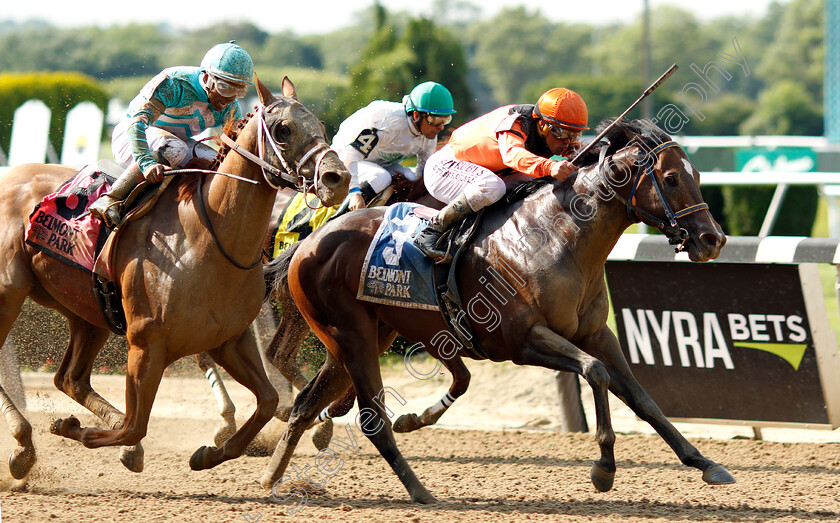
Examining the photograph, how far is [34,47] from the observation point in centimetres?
9494

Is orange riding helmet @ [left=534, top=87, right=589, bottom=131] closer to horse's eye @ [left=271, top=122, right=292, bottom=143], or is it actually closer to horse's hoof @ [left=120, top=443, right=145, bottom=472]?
horse's eye @ [left=271, top=122, right=292, bottom=143]

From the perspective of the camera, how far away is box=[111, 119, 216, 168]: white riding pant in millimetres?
4926

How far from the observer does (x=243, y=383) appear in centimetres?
497

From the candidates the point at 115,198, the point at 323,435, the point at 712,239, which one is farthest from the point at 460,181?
the point at 323,435

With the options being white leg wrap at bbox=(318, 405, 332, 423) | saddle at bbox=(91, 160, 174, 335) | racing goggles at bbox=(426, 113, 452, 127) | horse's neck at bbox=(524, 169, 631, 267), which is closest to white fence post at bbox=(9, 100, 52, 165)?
racing goggles at bbox=(426, 113, 452, 127)

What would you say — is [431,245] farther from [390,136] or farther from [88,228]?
[88,228]

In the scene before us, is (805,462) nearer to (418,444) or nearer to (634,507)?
(634,507)

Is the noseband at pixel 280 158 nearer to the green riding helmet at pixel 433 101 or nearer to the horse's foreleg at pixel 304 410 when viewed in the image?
the horse's foreleg at pixel 304 410

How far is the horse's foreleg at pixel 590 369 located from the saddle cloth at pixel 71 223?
7.08 feet

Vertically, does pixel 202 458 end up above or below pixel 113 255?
below

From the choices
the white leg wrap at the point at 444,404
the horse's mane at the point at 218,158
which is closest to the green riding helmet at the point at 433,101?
the horse's mane at the point at 218,158

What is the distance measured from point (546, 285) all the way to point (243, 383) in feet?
5.04

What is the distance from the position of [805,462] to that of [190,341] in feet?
11.4

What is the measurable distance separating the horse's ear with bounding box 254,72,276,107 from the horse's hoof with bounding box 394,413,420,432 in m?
2.19
